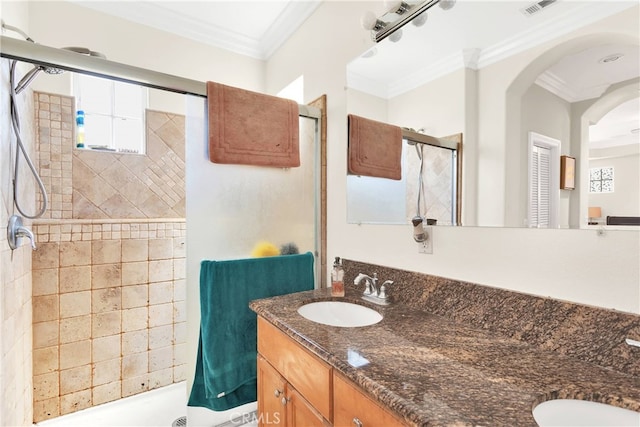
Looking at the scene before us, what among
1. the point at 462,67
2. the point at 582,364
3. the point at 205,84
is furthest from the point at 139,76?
the point at 582,364

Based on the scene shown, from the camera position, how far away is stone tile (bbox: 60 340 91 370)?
1.96 m

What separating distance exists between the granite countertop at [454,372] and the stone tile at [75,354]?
1.69 m

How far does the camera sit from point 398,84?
142 cm

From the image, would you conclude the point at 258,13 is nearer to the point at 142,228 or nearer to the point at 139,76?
the point at 139,76

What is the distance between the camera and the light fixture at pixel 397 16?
49.4 inches

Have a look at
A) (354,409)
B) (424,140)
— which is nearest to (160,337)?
(354,409)

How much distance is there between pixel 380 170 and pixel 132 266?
70.7 inches

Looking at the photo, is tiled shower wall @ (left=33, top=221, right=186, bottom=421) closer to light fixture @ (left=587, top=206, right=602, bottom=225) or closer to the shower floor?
the shower floor

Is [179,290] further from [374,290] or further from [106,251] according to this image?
[374,290]

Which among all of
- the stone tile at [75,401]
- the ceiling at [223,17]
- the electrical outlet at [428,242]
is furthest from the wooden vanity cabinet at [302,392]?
the ceiling at [223,17]

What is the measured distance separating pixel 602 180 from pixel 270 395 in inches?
52.9

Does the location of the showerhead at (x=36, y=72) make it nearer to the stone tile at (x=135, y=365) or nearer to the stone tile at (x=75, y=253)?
the stone tile at (x=75, y=253)

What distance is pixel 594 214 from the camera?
2.81 ft

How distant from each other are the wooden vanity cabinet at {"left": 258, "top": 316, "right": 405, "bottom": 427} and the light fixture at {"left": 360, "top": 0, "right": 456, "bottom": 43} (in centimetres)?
137
